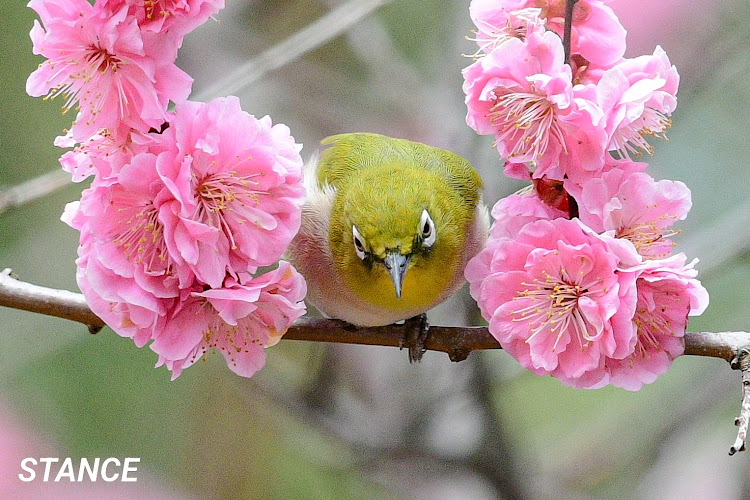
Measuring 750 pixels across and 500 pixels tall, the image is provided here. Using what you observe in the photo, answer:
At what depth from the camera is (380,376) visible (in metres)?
3.13

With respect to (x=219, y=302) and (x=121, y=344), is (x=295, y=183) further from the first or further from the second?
(x=121, y=344)

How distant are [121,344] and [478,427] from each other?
1618mm

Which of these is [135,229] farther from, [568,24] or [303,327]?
[568,24]

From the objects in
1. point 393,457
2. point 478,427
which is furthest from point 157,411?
point 478,427

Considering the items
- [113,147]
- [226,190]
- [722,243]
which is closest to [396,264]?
[226,190]

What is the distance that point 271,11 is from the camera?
3.28 meters

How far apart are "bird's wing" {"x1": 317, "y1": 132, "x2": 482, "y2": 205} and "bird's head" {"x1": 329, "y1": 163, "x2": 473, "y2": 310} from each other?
0.05 metres

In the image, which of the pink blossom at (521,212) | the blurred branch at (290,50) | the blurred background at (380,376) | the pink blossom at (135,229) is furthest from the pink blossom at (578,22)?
the blurred background at (380,376)

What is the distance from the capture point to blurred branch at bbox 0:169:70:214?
6.08 ft

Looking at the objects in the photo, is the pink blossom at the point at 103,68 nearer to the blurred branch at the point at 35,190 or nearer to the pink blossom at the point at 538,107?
the pink blossom at the point at 538,107

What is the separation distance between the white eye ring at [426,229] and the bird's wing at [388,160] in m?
0.21

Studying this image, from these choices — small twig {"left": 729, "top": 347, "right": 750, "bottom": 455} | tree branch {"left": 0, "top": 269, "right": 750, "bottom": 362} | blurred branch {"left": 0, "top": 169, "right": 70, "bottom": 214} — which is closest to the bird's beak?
tree branch {"left": 0, "top": 269, "right": 750, "bottom": 362}

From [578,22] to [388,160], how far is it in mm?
554

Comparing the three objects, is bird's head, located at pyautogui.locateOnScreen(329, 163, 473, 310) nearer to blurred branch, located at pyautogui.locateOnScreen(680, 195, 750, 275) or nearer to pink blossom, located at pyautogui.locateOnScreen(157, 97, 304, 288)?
pink blossom, located at pyautogui.locateOnScreen(157, 97, 304, 288)
